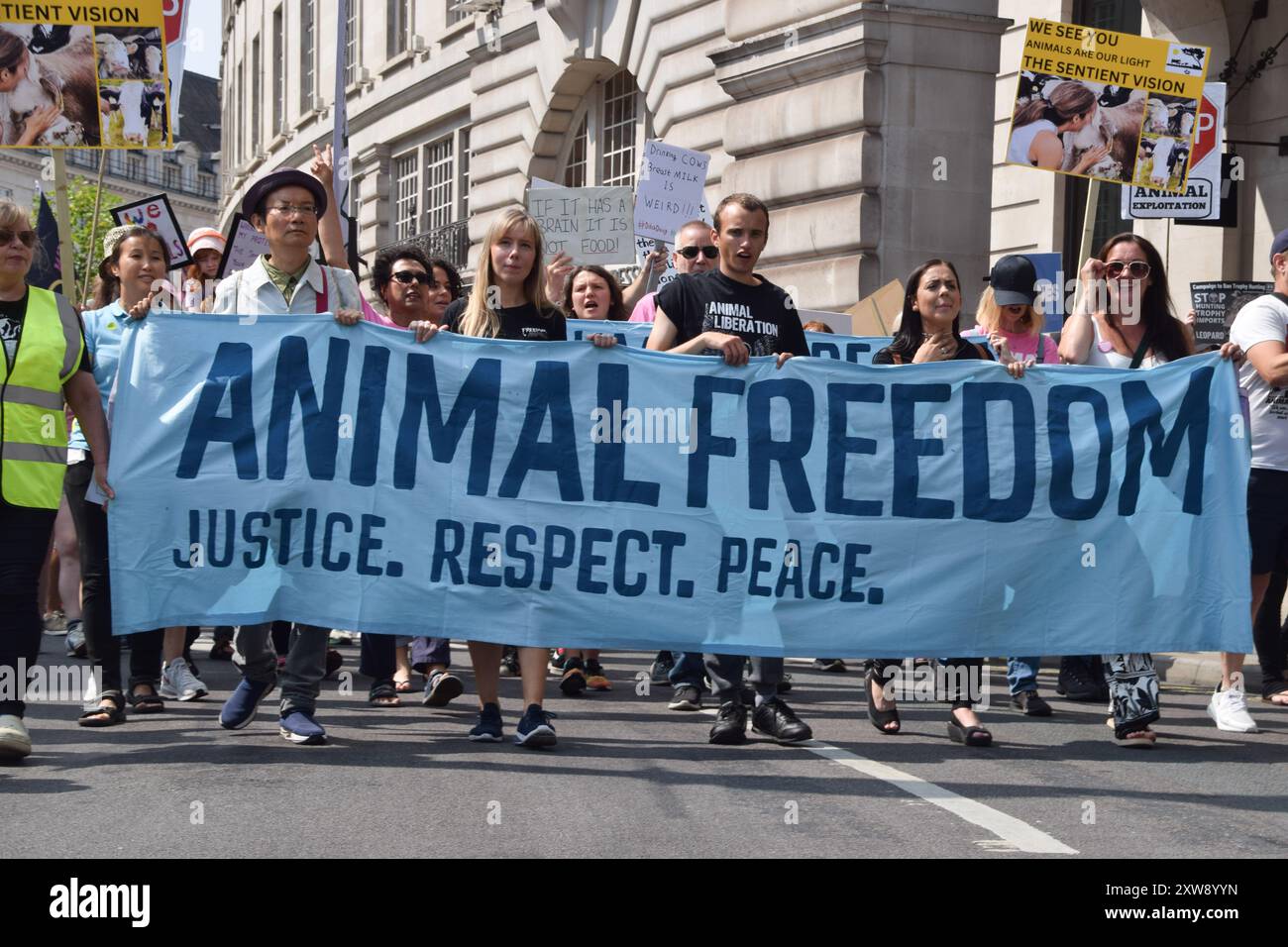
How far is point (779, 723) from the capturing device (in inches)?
295

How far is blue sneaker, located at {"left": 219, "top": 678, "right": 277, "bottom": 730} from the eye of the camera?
7.43 meters

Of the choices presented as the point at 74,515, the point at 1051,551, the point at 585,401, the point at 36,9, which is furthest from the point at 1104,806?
the point at 36,9

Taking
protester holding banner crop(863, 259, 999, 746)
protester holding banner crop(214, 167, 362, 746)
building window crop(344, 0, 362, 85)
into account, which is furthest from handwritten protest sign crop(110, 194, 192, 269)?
building window crop(344, 0, 362, 85)

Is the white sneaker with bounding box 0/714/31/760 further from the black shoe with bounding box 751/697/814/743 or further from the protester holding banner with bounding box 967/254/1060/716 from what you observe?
the protester holding banner with bounding box 967/254/1060/716

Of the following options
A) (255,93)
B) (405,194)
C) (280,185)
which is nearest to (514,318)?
(280,185)

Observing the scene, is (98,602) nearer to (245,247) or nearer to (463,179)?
(245,247)

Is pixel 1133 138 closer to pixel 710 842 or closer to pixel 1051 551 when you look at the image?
pixel 1051 551

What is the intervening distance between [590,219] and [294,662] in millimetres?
7828

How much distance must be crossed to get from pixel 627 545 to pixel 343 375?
136 cm

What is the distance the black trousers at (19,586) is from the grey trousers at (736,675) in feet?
8.79

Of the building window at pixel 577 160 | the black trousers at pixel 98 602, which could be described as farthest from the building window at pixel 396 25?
the black trousers at pixel 98 602

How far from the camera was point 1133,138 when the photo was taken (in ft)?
37.3

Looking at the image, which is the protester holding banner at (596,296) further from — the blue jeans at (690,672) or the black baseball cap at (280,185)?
the black baseball cap at (280,185)

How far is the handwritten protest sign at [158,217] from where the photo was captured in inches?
499
